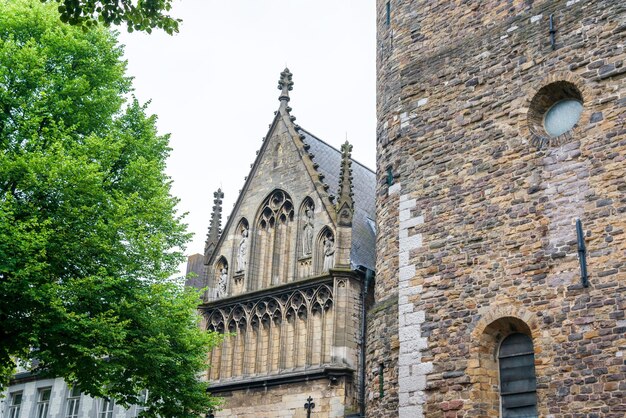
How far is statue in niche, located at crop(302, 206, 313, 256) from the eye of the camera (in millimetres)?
23266

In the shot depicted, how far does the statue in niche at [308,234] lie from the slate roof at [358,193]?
0.98 meters

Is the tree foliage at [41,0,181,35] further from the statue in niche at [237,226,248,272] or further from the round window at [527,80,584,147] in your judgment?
the statue in niche at [237,226,248,272]

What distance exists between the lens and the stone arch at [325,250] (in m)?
22.5

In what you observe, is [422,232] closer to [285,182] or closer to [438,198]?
[438,198]

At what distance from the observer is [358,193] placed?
87.9ft

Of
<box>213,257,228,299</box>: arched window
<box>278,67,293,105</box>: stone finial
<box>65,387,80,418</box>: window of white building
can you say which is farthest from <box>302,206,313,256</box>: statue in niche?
<box>65,387,80,418</box>: window of white building

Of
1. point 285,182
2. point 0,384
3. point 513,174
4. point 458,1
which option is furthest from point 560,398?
point 285,182

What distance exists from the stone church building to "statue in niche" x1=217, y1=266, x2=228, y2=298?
0.04 metres

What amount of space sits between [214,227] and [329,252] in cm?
508

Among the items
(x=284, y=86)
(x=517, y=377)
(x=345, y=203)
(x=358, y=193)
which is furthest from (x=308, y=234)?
(x=517, y=377)

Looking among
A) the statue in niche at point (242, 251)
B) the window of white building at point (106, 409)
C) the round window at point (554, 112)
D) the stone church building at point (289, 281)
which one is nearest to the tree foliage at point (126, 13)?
the round window at point (554, 112)

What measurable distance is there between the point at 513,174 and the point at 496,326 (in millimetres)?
2372

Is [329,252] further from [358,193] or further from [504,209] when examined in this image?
[504,209]

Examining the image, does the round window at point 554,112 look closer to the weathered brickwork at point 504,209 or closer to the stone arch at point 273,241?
the weathered brickwork at point 504,209
